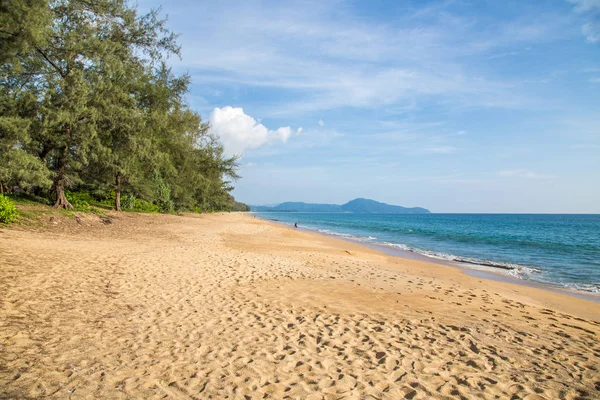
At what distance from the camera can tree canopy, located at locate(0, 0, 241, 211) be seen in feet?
48.9

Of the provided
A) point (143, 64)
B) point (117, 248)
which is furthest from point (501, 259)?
point (143, 64)

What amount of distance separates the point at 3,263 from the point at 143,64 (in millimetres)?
18388

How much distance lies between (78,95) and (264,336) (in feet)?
59.6

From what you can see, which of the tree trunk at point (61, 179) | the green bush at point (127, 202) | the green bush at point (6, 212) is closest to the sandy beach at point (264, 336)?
the green bush at point (6, 212)

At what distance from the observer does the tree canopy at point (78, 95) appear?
14898 millimetres

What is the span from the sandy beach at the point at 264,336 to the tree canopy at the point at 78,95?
7112 millimetres

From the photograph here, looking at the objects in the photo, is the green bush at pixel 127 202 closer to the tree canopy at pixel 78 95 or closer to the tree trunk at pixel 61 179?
the tree canopy at pixel 78 95

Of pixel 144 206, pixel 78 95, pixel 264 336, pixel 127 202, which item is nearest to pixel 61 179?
pixel 78 95

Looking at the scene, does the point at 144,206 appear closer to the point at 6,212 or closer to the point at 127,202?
the point at 127,202

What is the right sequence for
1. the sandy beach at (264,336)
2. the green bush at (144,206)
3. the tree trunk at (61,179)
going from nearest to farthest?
the sandy beach at (264,336)
the tree trunk at (61,179)
the green bush at (144,206)

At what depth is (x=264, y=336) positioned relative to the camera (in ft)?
19.0

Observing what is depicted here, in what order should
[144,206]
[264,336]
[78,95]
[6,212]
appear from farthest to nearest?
[144,206]
[78,95]
[6,212]
[264,336]

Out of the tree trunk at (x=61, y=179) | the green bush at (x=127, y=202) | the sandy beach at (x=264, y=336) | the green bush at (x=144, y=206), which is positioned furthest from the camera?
the green bush at (x=144, y=206)

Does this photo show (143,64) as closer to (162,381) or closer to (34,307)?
(34,307)
